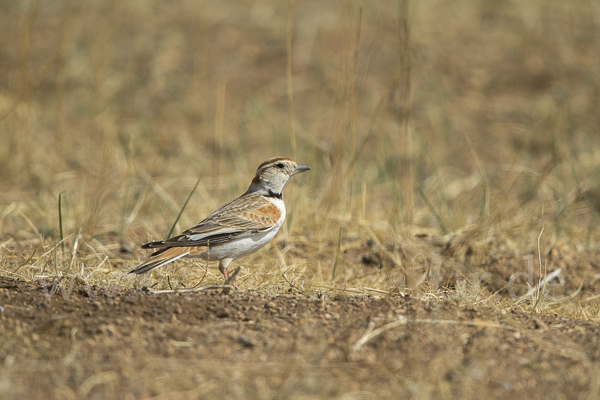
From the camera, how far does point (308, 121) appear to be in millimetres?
10609

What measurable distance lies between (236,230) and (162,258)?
0.67 metres

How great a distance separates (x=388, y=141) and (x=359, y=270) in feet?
13.6

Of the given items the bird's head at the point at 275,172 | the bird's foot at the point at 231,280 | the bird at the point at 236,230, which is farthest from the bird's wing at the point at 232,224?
the bird's foot at the point at 231,280

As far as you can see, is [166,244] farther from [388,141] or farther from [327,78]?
[327,78]

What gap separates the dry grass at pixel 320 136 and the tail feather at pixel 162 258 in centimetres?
15

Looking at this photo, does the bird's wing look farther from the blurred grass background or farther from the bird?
the blurred grass background

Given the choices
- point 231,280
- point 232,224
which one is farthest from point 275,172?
point 231,280

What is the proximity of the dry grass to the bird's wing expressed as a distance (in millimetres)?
332

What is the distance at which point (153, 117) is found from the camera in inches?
420

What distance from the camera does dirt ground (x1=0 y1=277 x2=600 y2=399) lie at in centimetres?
310

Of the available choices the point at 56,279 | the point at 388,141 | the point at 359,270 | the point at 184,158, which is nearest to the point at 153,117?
the point at 184,158

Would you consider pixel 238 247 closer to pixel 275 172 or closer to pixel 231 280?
pixel 231 280

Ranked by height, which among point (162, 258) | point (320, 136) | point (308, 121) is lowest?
point (320, 136)

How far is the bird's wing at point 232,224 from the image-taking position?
199 inches
